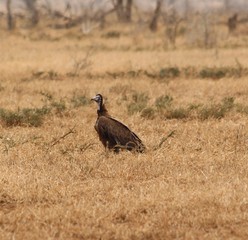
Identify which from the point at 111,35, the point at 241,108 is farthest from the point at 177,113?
the point at 111,35

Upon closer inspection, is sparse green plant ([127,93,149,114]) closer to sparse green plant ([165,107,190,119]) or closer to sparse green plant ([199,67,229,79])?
sparse green plant ([165,107,190,119])

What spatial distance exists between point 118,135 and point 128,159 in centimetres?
43

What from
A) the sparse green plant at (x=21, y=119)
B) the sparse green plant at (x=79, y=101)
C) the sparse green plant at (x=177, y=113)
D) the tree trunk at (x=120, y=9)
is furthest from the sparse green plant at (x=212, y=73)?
the tree trunk at (x=120, y=9)

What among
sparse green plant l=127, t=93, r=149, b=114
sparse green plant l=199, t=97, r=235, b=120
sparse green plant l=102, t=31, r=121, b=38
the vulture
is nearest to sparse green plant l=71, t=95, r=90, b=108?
sparse green plant l=127, t=93, r=149, b=114

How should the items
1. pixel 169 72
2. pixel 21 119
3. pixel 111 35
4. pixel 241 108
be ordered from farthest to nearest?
pixel 111 35 < pixel 169 72 < pixel 241 108 < pixel 21 119

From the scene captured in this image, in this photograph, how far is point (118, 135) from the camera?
23.9 feet

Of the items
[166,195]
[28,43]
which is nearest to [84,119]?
[166,195]

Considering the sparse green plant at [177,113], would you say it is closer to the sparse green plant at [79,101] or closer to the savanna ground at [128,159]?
the savanna ground at [128,159]

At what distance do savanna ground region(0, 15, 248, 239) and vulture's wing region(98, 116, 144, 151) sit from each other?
6.8 inches

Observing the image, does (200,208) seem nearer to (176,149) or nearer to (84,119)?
(176,149)

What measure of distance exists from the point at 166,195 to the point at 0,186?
151 cm

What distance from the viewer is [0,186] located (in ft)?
18.9

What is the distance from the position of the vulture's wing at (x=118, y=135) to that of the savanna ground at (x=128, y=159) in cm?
17

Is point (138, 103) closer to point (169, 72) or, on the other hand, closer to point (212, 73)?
point (169, 72)
